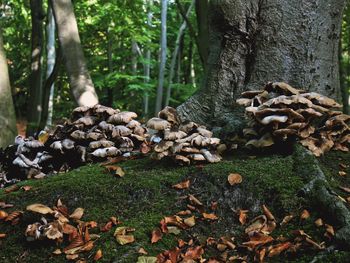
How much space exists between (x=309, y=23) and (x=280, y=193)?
1.89 metres

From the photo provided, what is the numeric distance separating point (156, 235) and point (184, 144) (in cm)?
93

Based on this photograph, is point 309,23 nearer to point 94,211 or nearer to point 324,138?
point 324,138

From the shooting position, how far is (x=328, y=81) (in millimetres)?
3949

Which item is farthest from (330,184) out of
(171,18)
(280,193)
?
(171,18)

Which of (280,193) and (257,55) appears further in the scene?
(257,55)

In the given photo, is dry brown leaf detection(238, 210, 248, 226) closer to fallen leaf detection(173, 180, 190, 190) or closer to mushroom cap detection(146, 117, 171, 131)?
fallen leaf detection(173, 180, 190, 190)

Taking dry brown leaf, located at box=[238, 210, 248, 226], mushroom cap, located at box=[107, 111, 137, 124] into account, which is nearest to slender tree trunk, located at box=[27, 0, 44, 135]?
mushroom cap, located at box=[107, 111, 137, 124]

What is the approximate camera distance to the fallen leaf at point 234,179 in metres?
2.94

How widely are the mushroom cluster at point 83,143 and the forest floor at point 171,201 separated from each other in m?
0.64

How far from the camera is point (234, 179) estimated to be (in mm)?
2951

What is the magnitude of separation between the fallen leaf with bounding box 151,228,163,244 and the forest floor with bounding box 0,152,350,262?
0.02m

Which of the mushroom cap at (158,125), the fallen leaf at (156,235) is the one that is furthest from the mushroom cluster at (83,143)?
the fallen leaf at (156,235)

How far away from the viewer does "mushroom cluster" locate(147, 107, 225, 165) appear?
10.7 ft

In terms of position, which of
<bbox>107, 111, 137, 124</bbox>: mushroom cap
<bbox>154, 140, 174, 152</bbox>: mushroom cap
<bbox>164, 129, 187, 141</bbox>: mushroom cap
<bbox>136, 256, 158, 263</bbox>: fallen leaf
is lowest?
<bbox>136, 256, 158, 263</bbox>: fallen leaf
